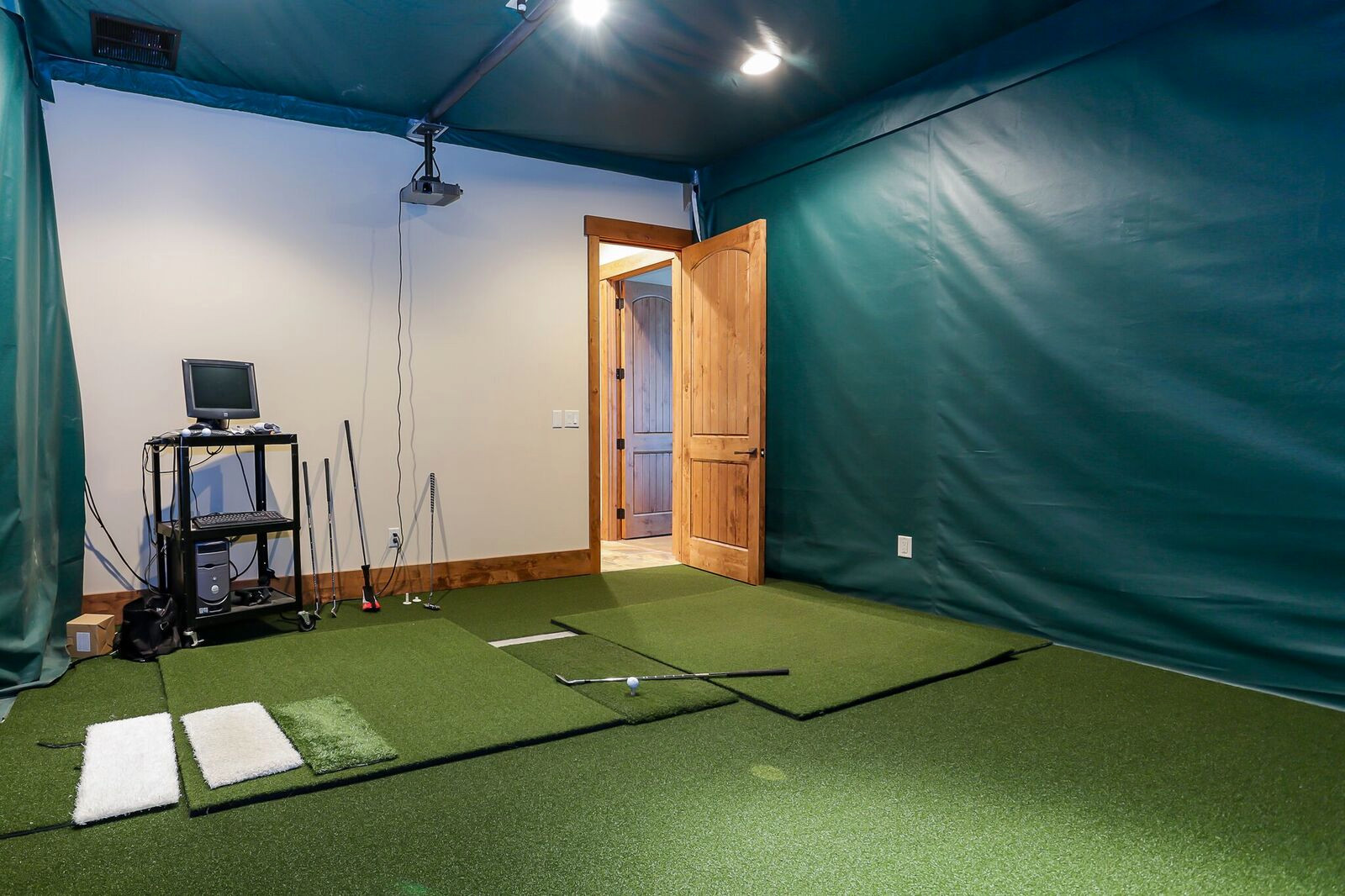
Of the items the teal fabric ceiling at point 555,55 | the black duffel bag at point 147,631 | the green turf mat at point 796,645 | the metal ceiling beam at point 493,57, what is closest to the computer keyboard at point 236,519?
the black duffel bag at point 147,631

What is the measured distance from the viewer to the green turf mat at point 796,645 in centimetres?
302

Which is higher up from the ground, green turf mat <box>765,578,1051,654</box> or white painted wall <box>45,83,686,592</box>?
white painted wall <box>45,83,686,592</box>

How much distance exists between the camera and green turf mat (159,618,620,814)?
7.71ft

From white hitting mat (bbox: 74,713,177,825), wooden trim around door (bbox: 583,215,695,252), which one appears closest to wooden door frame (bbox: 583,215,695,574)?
wooden trim around door (bbox: 583,215,695,252)

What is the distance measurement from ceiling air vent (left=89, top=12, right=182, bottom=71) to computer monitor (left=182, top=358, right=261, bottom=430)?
142 cm

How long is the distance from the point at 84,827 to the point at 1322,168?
4.30m

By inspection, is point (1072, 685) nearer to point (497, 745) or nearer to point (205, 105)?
point (497, 745)

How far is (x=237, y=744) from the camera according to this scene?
2449mm

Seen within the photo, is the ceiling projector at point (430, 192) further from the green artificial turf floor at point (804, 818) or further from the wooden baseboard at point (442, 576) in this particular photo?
the green artificial turf floor at point (804, 818)

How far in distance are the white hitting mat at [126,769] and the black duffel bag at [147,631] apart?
825 mm

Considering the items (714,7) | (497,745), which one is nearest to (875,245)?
(714,7)

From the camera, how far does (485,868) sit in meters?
1.82

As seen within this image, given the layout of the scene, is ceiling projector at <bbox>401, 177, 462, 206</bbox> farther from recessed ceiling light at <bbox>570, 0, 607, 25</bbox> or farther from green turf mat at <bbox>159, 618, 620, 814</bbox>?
green turf mat at <bbox>159, 618, 620, 814</bbox>

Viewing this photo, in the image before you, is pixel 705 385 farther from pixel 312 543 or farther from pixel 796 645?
pixel 312 543
